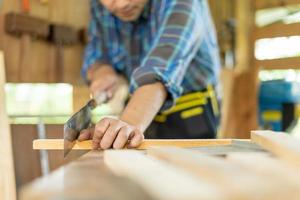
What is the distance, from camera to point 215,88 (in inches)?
61.1

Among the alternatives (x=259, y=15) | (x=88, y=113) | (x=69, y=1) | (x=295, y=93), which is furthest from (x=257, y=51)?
(x=88, y=113)

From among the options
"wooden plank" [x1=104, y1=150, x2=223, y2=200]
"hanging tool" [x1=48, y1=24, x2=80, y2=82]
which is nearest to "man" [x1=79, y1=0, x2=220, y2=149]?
"wooden plank" [x1=104, y1=150, x2=223, y2=200]

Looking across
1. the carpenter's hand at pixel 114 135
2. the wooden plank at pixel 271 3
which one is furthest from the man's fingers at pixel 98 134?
the wooden plank at pixel 271 3

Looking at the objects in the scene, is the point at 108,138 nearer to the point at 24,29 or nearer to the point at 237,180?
the point at 237,180

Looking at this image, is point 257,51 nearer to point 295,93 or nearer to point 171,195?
point 295,93

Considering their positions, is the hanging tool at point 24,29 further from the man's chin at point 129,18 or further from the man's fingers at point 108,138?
the man's fingers at point 108,138

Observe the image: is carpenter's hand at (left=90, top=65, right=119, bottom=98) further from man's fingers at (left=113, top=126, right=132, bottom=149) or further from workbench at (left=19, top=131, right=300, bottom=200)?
workbench at (left=19, top=131, right=300, bottom=200)

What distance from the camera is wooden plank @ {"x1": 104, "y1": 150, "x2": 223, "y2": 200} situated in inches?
12.6

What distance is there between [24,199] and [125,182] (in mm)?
78

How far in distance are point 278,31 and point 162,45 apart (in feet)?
5.89

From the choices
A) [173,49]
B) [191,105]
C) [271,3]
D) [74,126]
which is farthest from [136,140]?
[271,3]

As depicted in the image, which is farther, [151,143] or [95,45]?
[95,45]

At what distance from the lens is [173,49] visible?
1224 mm

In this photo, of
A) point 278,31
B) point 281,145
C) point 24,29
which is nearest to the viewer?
point 281,145
